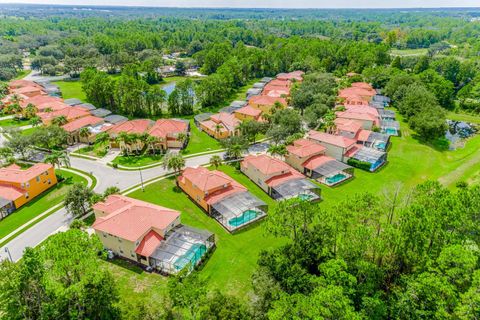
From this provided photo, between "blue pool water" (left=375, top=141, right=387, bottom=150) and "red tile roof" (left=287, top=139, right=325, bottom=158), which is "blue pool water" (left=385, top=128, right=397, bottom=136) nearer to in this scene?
"blue pool water" (left=375, top=141, right=387, bottom=150)

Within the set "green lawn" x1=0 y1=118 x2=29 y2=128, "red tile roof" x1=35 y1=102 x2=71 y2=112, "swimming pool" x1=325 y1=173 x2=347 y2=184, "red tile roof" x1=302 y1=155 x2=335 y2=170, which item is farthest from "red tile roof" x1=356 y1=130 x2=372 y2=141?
"green lawn" x1=0 y1=118 x2=29 y2=128

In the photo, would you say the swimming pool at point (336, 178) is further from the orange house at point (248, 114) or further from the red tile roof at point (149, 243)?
the orange house at point (248, 114)

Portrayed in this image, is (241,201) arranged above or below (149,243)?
above

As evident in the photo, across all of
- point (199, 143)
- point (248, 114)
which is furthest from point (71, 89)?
point (248, 114)

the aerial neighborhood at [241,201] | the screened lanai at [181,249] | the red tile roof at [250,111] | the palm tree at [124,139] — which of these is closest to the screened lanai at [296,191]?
the aerial neighborhood at [241,201]

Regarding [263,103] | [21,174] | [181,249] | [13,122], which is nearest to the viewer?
[181,249]

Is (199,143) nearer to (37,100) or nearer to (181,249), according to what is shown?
(181,249)

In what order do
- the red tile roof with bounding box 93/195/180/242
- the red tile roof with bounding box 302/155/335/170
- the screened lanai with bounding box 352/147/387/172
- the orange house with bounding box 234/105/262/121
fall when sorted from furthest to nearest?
the orange house with bounding box 234/105/262/121, the screened lanai with bounding box 352/147/387/172, the red tile roof with bounding box 302/155/335/170, the red tile roof with bounding box 93/195/180/242
